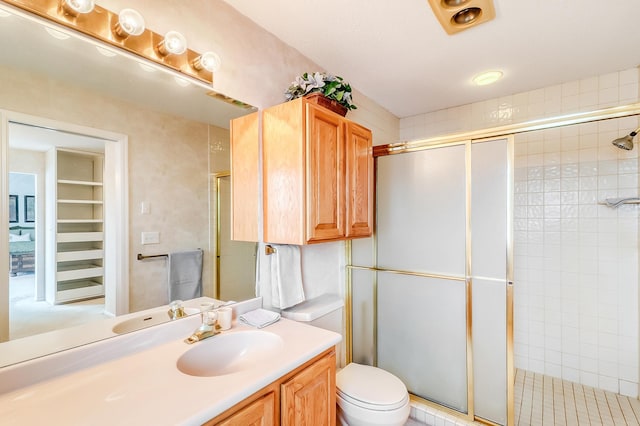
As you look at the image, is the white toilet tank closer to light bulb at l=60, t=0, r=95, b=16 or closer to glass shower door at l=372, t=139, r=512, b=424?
glass shower door at l=372, t=139, r=512, b=424

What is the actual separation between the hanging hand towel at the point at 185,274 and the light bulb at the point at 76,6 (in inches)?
37.4

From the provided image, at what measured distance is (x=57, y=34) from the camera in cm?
100

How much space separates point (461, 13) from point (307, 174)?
1.18 m

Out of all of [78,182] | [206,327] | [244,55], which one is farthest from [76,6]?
[206,327]

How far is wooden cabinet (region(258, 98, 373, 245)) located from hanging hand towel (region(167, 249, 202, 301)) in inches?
14.5

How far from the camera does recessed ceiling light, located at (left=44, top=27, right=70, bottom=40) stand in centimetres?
98

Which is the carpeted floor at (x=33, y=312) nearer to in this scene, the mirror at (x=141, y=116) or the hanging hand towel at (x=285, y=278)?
the mirror at (x=141, y=116)

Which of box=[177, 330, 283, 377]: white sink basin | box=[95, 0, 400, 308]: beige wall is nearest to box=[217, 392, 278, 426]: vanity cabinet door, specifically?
box=[177, 330, 283, 377]: white sink basin

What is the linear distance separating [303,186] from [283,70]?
0.84 m

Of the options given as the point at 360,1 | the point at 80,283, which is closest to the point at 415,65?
the point at 360,1

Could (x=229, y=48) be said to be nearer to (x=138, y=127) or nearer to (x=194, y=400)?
(x=138, y=127)

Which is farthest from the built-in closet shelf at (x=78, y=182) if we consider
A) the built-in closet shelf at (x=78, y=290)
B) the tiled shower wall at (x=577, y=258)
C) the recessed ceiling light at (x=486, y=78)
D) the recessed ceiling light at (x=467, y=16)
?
the tiled shower wall at (x=577, y=258)

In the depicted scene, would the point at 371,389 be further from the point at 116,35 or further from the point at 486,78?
the point at 486,78

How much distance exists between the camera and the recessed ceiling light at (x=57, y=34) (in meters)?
0.98
